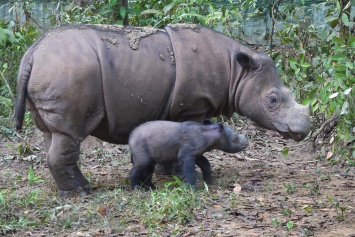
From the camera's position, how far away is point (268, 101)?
7.62 metres

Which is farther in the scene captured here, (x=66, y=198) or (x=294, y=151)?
(x=294, y=151)

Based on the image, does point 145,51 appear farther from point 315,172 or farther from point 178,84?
point 315,172

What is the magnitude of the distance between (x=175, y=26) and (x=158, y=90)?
89 centimetres

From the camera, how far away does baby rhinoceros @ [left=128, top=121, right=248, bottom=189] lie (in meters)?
6.74

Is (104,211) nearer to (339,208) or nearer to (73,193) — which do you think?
(73,193)

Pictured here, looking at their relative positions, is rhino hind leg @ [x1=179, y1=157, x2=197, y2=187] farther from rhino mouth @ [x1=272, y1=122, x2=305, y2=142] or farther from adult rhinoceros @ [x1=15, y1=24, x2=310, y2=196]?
rhino mouth @ [x1=272, y1=122, x2=305, y2=142]

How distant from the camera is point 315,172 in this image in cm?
801

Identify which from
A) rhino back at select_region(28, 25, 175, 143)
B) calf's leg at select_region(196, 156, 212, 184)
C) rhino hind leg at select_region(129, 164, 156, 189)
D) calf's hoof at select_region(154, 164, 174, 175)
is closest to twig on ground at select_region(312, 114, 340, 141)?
calf's hoof at select_region(154, 164, 174, 175)

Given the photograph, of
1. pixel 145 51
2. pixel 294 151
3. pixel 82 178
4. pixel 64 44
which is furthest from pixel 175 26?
pixel 294 151

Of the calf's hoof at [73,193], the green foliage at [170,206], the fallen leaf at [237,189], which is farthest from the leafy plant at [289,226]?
the calf's hoof at [73,193]

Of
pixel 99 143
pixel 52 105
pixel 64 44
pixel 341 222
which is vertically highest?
pixel 64 44

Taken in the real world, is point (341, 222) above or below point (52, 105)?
below

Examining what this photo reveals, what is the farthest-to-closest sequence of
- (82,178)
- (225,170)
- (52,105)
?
(225,170)
(82,178)
(52,105)

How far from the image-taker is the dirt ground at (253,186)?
5613 millimetres
